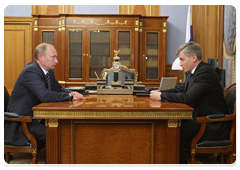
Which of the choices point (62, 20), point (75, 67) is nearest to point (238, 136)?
point (75, 67)

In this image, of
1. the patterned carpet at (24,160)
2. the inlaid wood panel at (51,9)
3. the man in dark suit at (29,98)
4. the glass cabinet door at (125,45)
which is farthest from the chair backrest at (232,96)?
the inlaid wood panel at (51,9)

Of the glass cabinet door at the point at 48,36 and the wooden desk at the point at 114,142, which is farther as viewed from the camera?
the glass cabinet door at the point at 48,36

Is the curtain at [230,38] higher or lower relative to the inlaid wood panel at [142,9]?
lower

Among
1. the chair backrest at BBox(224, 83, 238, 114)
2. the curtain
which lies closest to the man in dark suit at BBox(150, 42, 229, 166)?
the chair backrest at BBox(224, 83, 238, 114)

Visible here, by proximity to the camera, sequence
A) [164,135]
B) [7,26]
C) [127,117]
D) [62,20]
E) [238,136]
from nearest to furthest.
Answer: [127,117] < [164,135] < [238,136] < [62,20] < [7,26]

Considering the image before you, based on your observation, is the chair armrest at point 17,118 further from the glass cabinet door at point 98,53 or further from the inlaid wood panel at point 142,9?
the inlaid wood panel at point 142,9

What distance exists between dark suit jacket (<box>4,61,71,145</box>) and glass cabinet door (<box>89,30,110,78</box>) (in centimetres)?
328

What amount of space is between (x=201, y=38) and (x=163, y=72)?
122cm

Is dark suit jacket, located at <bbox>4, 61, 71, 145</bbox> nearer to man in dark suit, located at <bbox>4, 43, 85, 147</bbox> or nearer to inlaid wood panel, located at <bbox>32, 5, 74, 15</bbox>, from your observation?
man in dark suit, located at <bbox>4, 43, 85, 147</bbox>

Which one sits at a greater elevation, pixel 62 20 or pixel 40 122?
pixel 62 20

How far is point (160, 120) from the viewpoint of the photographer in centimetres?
179

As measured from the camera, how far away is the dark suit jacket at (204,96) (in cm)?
193

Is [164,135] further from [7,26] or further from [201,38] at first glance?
[7,26]

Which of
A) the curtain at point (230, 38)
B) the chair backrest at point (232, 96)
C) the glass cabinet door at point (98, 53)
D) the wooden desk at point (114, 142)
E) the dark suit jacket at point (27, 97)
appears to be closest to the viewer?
the wooden desk at point (114, 142)
